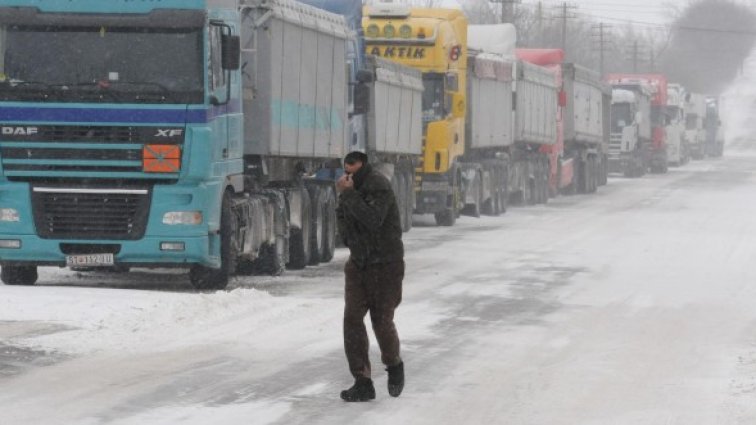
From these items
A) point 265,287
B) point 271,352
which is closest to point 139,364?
point 271,352

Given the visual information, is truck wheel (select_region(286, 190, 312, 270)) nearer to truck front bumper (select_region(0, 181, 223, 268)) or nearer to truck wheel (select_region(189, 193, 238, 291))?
truck wheel (select_region(189, 193, 238, 291))

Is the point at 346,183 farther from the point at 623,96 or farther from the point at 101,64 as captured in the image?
the point at 623,96

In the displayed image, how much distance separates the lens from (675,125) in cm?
8494

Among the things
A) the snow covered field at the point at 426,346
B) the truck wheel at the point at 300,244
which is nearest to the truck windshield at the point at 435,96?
the snow covered field at the point at 426,346

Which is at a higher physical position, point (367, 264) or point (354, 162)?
point (354, 162)

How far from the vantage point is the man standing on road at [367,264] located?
1148cm

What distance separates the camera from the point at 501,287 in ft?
68.0

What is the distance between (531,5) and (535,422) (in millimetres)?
127060

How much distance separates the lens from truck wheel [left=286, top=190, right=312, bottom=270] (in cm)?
2347

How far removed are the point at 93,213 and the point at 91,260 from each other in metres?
0.50

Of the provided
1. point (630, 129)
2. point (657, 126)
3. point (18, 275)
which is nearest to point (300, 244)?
point (18, 275)

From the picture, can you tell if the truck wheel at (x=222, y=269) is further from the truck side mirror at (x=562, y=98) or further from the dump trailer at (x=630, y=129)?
the dump trailer at (x=630, y=129)

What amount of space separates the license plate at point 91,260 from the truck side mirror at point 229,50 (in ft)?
7.84

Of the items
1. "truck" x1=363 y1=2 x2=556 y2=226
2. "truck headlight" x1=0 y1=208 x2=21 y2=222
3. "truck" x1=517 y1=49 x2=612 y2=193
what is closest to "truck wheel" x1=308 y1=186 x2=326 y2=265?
"truck headlight" x1=0 y1=208 x2=21 y2=222
